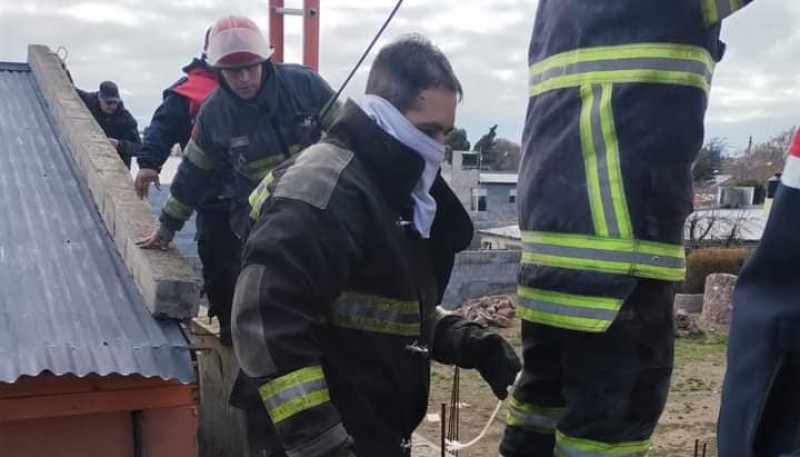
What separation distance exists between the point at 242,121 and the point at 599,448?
7.98ft

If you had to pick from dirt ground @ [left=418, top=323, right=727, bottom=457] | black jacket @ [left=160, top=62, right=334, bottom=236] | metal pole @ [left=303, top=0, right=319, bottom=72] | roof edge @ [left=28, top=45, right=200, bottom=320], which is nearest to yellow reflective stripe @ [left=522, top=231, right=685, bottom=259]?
roof edge @ [left=28, top=45, right=200, bottom=320]

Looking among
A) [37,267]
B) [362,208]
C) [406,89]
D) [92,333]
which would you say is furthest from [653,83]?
[37,267]

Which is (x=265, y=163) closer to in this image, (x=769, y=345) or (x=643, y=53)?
(x=643, y=53)

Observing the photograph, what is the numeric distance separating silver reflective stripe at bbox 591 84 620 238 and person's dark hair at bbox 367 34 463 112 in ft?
1.39

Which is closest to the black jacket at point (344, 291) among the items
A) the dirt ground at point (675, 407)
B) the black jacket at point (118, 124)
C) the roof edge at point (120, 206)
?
the roof edge at point (120, 206)

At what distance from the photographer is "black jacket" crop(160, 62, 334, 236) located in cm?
394

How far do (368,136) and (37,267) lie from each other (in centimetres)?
195

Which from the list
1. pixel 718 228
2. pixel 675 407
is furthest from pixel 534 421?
pixel 718 228

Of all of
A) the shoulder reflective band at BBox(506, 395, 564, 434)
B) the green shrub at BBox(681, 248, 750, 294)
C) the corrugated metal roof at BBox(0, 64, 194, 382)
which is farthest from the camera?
the green shrub at BBox(681, 248, 750, 294)

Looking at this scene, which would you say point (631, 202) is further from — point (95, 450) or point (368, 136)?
point (95, 450)

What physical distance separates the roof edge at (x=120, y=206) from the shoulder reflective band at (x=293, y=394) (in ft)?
4.32

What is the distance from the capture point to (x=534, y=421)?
2527 mm

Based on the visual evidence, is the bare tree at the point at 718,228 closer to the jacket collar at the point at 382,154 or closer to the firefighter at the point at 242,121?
the firefighter at the point at 242,121

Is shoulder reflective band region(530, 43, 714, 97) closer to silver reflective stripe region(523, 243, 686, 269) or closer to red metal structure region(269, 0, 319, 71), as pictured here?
silver reflective stripe region(523, 243, 686, 269)
